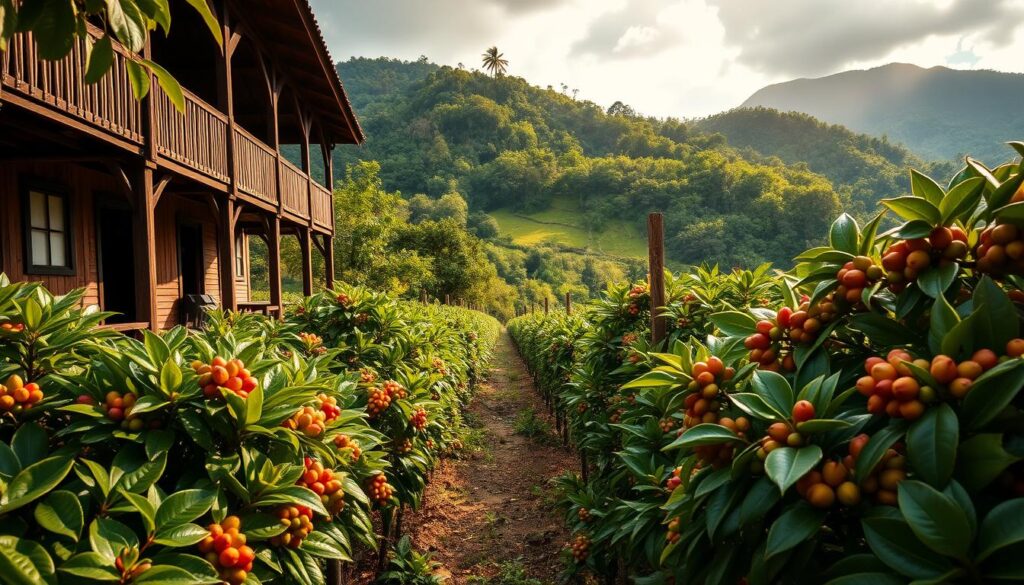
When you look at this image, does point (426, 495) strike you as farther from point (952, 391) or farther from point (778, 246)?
point (778, 246)

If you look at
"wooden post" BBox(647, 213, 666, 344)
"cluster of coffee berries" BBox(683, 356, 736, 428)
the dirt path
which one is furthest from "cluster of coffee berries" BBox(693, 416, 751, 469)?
the dirt path

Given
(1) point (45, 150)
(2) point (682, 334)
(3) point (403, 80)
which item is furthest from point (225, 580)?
(3) point (403, 80)

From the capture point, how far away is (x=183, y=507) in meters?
1.46

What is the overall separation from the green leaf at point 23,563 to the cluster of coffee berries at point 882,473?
5.90 feet

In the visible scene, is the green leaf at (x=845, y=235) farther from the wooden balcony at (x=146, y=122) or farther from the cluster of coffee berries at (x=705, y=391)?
the wooden balcony at (x=146, y=122)

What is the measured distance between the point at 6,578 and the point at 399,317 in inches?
167

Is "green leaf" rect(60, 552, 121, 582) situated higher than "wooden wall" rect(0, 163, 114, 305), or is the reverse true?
"wooden wall" rect(0, 163, 114, 305)

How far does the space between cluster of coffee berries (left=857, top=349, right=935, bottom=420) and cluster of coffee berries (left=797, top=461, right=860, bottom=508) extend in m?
0.15

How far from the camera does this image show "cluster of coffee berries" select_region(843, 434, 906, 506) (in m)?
1.08

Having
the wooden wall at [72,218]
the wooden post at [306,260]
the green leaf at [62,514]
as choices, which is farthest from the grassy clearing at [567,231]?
the green leaf at [62,514]

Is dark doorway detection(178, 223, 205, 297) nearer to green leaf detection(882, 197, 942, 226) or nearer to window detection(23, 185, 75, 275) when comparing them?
window detection(23, 185, 75, 275)

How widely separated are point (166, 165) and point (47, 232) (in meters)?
2.01

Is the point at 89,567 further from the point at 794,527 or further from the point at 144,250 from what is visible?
the point at 144,250

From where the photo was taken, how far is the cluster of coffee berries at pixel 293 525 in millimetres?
1693
